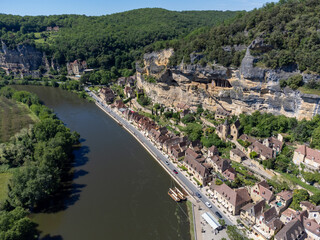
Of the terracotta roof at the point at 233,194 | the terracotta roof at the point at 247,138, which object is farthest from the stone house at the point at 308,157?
the terracotta roof at the point at 233,194

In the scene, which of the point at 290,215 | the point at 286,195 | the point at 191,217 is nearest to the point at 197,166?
the point at 191,217

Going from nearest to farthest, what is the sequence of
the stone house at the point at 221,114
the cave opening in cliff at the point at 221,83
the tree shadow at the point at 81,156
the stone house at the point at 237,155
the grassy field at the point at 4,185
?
the grassy field at the point at 4,185 < the stone house at the point at 237,155 < the tree shadow at the point at 81,156 < the cave opening in cliff at the point at 221,83 < the stone house at the point at 221,114

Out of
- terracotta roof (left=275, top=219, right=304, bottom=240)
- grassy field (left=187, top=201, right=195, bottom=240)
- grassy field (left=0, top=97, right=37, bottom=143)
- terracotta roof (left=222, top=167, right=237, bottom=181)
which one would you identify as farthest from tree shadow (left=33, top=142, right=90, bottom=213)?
terracotta roof (left=275, top=219, right=304, bottom=240)

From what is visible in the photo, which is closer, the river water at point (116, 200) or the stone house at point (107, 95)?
the river water at point (116, 200)

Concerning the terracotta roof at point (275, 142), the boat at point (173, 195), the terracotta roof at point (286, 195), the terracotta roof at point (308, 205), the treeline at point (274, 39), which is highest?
the treeline at point (274, 39)

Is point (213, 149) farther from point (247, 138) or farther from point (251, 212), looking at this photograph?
point (251, 212)

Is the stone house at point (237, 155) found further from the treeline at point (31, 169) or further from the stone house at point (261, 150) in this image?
the treeline at point (31, 169)
